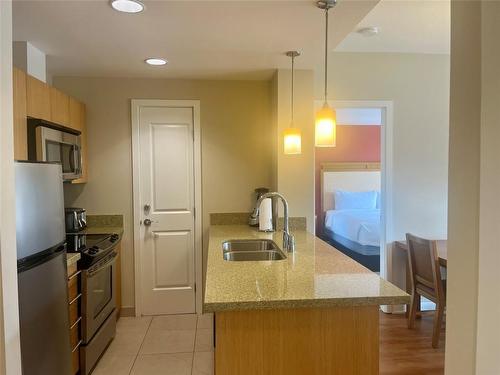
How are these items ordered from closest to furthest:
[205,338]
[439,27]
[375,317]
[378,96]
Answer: [375,317] < [439,27] < [205,338] < [378,96]

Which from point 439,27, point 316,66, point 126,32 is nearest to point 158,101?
point 126,32

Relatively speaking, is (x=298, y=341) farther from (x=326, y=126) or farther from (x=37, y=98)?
(x=37, y=98)

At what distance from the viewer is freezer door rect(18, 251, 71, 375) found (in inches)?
61.7

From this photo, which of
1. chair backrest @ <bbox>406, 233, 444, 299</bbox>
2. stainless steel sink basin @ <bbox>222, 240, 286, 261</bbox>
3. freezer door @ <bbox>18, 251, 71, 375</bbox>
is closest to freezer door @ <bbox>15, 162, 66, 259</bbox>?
freezer door @ <bbox>18, 251, 71, 375</bbox>

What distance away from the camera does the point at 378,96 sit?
3.34 metres

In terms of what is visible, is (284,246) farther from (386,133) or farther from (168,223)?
(386,133)

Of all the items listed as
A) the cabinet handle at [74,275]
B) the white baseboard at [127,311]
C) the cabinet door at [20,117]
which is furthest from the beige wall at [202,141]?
the cabinet door at [20,117]

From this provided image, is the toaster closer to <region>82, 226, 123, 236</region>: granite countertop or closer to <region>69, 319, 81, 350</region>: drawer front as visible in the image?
<region>82, 226, 123, 236</region>: granite countertop

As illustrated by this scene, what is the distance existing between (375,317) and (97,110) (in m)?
3.04

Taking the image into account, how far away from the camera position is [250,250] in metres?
2.70

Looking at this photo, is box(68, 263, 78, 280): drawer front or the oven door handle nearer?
box(68, 263, 78, 280): drawer front

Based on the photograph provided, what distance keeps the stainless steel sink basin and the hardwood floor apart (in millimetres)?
1154

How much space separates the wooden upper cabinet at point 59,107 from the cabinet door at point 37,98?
0.07 meters

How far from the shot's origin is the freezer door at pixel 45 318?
5.14 ft
